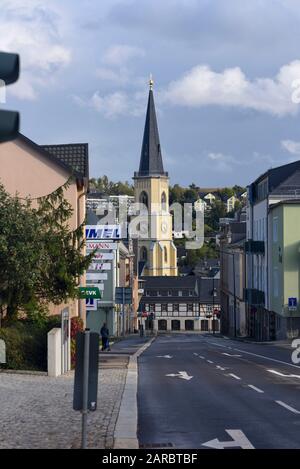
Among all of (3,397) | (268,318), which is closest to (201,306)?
(268,318)

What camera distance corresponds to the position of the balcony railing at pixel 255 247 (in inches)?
2701

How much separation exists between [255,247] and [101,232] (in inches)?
1052

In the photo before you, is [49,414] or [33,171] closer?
[49,414]

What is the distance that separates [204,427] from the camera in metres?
Result: 13.9

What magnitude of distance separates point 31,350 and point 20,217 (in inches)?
183

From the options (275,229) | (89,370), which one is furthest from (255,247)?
(89,370)

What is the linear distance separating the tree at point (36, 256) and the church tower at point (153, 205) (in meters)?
129

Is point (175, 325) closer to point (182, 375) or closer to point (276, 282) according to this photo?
point (276, 282)

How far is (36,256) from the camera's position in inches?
1110

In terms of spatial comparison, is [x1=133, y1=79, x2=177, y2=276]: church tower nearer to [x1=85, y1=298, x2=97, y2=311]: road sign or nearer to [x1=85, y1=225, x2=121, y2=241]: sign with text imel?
[x1=85, y1=225, x2=121, y2=241]: sign with text imel

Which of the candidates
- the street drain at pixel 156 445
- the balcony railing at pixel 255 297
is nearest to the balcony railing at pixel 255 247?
the balcony railing at pixel 255 297

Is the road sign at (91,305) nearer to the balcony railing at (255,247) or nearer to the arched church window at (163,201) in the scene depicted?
the balcony railing at (255,247)

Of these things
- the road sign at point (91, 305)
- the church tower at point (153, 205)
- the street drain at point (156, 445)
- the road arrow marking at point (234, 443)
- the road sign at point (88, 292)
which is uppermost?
the church tower at point (153, 205)

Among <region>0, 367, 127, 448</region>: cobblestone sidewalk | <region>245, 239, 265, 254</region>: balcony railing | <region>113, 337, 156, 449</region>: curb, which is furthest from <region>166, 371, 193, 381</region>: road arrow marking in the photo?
<region>245, 239, 265, 254</region>: balcony railing
